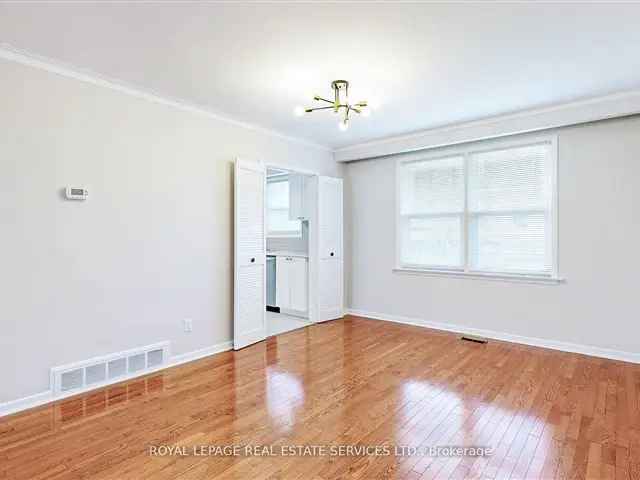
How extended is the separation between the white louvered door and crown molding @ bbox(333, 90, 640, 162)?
70.5 inches

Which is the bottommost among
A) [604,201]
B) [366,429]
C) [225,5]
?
[366,429]

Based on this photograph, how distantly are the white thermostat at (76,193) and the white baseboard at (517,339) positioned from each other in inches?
156

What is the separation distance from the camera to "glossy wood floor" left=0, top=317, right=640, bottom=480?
203cm

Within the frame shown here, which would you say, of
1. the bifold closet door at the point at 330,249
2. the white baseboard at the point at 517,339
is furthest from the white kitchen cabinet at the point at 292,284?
the white baseboard at the point at 517,339

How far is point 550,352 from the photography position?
3984 mm

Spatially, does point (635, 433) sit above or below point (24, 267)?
below

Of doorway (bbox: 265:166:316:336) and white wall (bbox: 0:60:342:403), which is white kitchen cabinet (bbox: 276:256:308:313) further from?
white wall (bbox: 0:60:342:403)

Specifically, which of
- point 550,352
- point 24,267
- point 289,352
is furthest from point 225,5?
point 550,352

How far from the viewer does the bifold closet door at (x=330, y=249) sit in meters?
5.33

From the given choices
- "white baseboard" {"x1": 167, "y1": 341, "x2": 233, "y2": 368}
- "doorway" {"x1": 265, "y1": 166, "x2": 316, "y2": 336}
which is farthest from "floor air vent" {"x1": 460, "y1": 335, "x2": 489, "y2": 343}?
"white baseboard" {"x1": 167, "y1": 341, "x2": 233, "y2": 368}

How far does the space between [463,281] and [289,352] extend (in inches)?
92.9

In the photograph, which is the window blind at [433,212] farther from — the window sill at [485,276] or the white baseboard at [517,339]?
the white baseboard at [517,339]

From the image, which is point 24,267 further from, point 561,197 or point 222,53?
point 561,197

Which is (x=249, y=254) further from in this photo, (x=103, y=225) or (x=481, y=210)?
(x=481, y=210)
